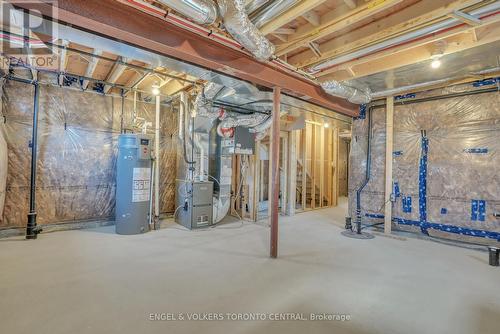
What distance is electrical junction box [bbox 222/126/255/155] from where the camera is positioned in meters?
4.46

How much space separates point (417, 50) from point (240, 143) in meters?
2.88

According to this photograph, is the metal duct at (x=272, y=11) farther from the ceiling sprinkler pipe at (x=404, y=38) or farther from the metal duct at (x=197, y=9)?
the ceiling sprinkler pipe at (x=404, y=38)

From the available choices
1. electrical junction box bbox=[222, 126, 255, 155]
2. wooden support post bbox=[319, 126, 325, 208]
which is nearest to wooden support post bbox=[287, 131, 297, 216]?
electrical junction box bbox=[222, 126, 255, 155]

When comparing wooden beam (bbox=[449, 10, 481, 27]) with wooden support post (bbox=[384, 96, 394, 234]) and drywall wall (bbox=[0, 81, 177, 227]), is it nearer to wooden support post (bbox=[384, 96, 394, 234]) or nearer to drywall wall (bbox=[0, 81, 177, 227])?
wooden support post (bbox=[384, 96, 394, 234])

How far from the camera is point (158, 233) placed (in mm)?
3801

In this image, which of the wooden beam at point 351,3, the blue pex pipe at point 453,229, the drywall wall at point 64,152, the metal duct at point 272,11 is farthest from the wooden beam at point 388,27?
the drywall wall at point 64,152

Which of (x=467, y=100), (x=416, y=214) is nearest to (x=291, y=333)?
(x=416, y=214)

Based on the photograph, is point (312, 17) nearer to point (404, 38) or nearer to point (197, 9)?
point (404, 38)

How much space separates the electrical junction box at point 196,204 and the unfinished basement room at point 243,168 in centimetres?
4

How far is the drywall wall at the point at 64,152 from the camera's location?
11.5 ft

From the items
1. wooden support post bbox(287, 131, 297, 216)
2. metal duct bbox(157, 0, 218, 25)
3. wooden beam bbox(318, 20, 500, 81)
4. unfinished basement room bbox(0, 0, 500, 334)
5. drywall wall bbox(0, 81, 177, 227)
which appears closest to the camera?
metal duct bbox(157, 0, 218, 25)

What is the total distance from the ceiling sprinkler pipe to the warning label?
2.95 meters

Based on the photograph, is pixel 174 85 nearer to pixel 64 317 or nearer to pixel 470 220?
pixel 64 317

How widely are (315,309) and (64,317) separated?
70.8 inches
